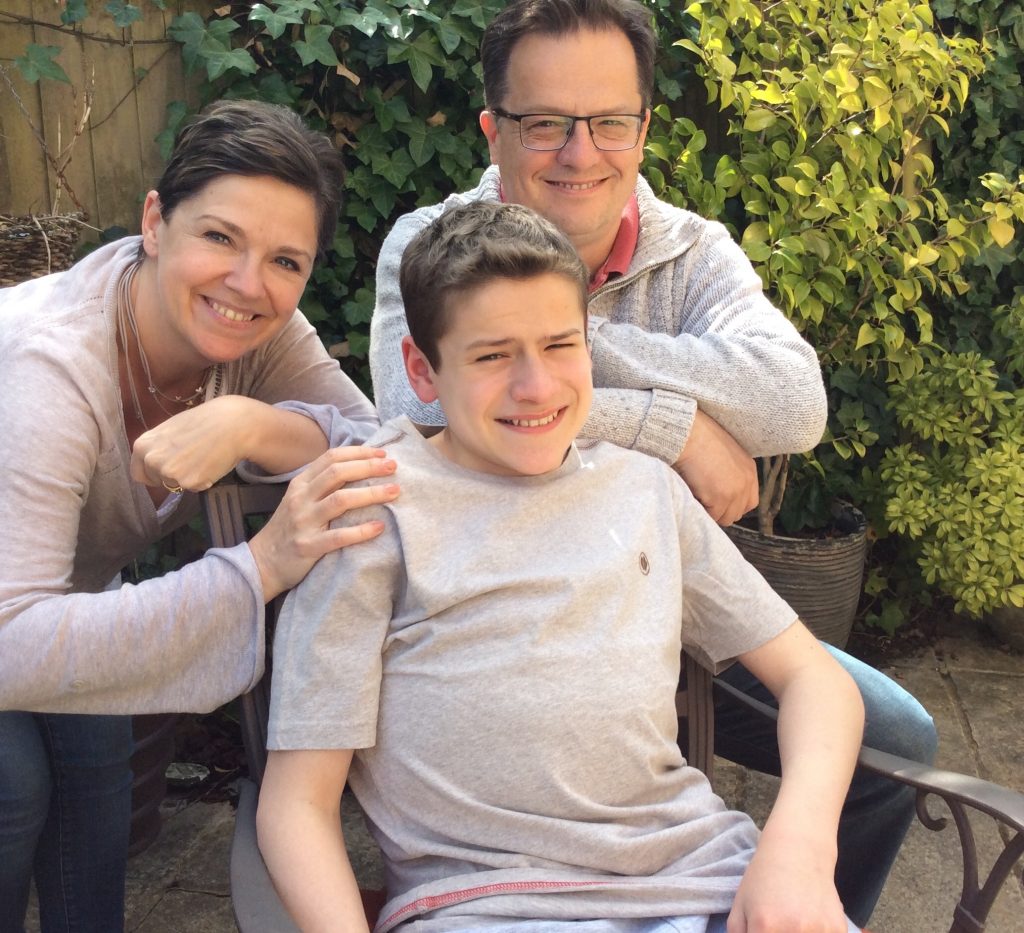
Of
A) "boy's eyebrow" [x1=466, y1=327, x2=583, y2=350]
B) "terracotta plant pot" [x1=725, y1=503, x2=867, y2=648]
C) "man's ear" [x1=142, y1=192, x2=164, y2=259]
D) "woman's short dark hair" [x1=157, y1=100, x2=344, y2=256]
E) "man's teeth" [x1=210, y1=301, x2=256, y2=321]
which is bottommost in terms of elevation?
"terracotta plant pot" [x1=725, y1=503, x2=867, y2=648]

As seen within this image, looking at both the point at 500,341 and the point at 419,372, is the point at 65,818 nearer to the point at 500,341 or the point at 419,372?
the point at 419,372

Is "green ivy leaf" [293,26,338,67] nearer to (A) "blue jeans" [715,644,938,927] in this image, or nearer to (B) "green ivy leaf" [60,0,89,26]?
(B) "green ivy leaf" [60,0,89,26]

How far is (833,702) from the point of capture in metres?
1.59

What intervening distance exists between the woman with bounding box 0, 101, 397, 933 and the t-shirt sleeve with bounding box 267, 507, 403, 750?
4cm

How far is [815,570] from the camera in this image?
3.54 meters

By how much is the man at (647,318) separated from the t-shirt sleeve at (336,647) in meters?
0.43

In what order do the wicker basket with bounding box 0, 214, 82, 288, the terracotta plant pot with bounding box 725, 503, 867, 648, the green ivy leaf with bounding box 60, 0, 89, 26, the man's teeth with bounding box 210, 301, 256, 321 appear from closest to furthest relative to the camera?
the man's teeth with bounding box 210, 301, 256, 321 < the wicker basket with bounding box 0, 214, 82, 288 < the green ivy leaf with bounding box 60, 0, 89, 26 < the terracotta plant pot with bounding box 725, 503, 867, 648

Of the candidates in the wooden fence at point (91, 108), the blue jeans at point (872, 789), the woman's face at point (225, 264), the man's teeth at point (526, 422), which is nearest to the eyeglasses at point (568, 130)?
the woman's face at point (225, 264)

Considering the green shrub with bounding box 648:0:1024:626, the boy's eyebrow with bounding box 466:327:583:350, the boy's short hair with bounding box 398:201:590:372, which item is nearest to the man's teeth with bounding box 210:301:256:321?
the boy's short hair with bounding box 398:201:590:372

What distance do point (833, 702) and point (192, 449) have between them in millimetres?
1097

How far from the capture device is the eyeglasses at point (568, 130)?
1.89 meters

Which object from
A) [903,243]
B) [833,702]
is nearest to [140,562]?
[833,702]

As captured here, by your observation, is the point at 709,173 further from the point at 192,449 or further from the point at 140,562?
the point at 192,449

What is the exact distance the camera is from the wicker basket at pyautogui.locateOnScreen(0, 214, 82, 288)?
2.64 m
